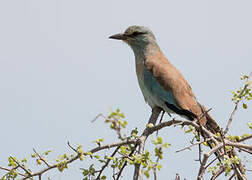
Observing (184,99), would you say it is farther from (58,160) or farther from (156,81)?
(58,160)

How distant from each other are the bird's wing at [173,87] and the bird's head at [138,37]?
490mm

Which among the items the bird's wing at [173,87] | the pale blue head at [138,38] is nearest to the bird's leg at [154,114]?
the bird's wing at [173,87]

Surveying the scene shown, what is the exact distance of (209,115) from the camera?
467 centimetres

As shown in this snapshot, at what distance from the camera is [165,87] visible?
16.6ft

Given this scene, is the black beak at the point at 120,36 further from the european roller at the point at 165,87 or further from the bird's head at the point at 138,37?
the european roller at the point at 165,87

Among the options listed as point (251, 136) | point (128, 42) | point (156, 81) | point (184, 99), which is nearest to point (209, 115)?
point (184, 99)

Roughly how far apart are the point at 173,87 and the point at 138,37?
1016 mm

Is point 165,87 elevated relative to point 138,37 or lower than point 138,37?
lower

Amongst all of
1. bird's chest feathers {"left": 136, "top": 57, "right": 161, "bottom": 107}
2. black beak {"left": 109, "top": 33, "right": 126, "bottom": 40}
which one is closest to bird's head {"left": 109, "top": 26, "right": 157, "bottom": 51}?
black beak {"left": 109, "top": 33, "right": 126, "bottom": 40}

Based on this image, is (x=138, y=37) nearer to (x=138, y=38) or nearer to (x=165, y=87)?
(x=138, y=38)

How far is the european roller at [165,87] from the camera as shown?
492cm

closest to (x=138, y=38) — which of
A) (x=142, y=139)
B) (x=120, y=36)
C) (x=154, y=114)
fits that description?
(x=120, y=36)

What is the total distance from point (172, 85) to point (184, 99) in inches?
8.3

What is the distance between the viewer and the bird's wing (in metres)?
4.96
